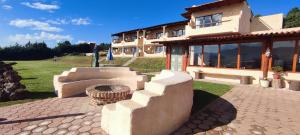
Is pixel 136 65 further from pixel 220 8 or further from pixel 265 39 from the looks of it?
pixel 265 39

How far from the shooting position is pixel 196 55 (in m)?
15.3

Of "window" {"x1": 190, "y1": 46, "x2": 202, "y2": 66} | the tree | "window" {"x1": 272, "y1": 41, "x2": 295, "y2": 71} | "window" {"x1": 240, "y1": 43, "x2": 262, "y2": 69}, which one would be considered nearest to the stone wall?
"window" {"x1": 190, "y1": 46, "x2": 202, "y2": 66}

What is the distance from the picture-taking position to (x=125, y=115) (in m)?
3.13

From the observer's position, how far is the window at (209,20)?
1834 centimetres

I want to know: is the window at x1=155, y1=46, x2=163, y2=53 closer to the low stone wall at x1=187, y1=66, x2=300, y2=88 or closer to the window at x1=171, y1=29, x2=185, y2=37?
the window at x1=171, y1=29, x2=185, y2=37

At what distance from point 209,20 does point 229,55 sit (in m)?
7.22

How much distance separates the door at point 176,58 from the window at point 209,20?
5.01m

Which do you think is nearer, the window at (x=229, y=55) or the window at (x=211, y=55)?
the window at (x=229, y=55)

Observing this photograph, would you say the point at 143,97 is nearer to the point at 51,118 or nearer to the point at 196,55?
the point at 51,118

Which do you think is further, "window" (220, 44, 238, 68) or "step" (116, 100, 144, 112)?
"window" (220, 44, 238, 68)

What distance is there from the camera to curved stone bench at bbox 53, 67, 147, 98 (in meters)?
7.32

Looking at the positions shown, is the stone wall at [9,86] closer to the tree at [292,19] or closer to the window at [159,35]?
the window at [159,35]

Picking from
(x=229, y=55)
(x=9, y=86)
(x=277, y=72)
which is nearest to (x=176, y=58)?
(x=229, y=55)

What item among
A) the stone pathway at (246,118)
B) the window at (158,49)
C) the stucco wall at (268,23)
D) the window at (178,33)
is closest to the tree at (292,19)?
the stucco wall at (268,23)
